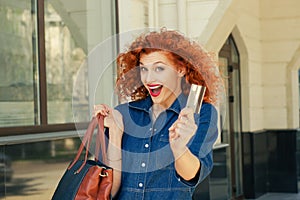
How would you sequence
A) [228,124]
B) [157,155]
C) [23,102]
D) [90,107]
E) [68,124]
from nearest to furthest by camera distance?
[157,155] < [90,107] < [23,102] < [68,124] < [228,124]

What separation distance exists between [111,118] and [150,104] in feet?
0.47

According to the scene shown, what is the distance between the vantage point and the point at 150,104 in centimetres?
211

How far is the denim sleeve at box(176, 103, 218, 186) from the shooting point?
1.91 m

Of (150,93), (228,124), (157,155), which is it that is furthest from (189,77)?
(228,124)

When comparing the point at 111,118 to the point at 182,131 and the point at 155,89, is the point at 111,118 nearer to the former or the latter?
the point at 155,89

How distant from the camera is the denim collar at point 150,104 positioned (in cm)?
201

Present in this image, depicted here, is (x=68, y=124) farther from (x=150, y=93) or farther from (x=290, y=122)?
(x=290, y=122)

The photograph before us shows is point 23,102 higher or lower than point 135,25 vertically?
lower

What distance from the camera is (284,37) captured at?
9602mm

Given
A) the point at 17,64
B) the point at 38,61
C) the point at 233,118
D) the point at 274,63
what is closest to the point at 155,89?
the point at 17,64

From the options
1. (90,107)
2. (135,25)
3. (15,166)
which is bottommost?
(15,166)

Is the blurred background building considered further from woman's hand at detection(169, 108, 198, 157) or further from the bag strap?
woman's hand at detection(169, 108, 198, 157)

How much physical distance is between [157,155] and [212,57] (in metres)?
0.38

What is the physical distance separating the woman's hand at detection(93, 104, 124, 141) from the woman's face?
135 mm
